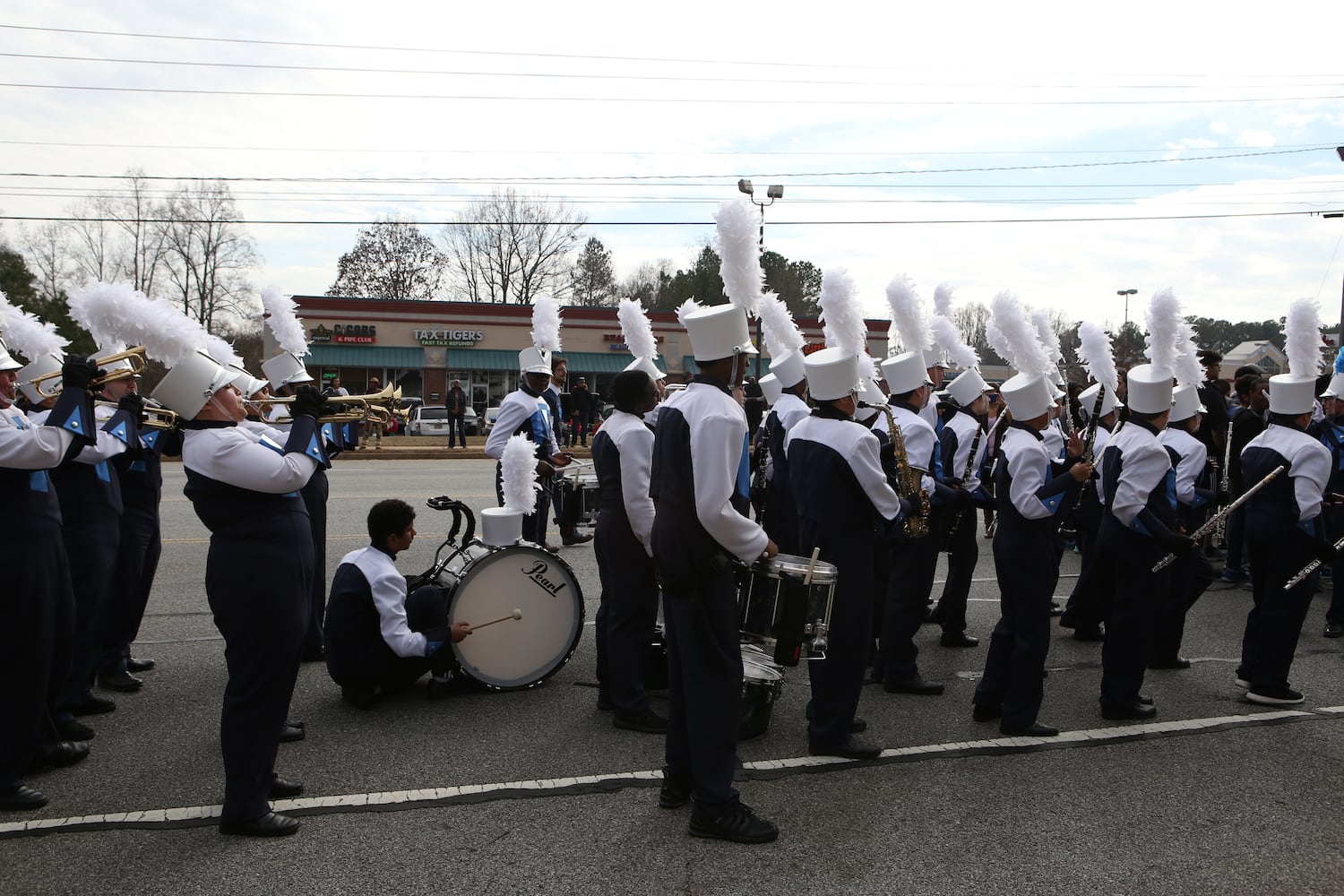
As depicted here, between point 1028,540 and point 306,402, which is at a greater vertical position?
point 306,402

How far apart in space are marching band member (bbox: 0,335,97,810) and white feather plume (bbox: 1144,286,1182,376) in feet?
19.1

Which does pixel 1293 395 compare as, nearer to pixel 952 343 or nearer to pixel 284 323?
pixel 952 343

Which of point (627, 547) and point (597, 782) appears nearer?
point (597, 782)

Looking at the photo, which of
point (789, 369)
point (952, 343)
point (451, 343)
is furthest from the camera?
point (451, 343)

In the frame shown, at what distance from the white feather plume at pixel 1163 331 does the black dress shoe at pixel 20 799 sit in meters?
6.37

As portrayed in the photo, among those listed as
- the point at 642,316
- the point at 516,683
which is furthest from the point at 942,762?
the point at 642,316

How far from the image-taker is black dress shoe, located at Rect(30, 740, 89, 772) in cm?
489

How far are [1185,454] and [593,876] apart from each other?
5.56 m

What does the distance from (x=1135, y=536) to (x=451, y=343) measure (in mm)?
41800

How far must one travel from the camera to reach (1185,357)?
692 centimetres

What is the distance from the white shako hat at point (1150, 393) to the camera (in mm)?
5820

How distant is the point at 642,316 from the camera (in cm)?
884

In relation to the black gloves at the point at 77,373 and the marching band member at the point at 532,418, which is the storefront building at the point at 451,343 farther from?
the black gloves at the point at 77,373

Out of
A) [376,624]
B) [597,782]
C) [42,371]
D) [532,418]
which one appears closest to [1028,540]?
[597,782]
